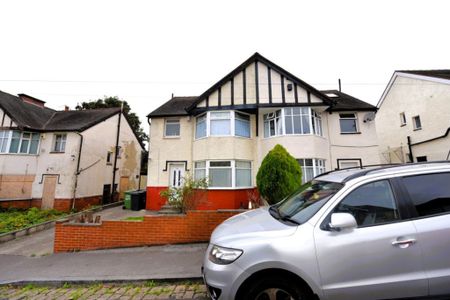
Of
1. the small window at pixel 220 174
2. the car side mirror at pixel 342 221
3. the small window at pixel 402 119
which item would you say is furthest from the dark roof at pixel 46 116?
the small window at pixel 402 119

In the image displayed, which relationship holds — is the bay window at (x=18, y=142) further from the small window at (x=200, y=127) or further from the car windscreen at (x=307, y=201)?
the car windscreen at (x=307, y=201)

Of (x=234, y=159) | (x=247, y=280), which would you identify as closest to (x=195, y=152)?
(x=234, y=159)

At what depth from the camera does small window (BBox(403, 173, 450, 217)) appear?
2421mm

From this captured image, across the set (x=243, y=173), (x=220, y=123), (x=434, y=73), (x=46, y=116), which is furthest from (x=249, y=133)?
(x=46, y=116)

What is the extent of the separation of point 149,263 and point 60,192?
13.2 meters

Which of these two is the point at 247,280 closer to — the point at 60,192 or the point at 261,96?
the point at 261,96

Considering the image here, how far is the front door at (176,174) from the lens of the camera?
40.4ft

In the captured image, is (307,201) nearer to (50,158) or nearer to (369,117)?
(369,117)

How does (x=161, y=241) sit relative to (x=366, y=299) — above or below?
below

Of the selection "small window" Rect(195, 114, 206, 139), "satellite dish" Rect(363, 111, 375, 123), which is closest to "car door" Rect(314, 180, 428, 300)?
"small window" Rect(195, 114, 206, 139)

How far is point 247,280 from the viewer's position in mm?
2383

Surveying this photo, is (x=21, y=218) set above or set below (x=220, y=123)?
below

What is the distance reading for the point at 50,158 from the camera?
1466 cm

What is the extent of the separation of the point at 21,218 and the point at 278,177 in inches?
536
